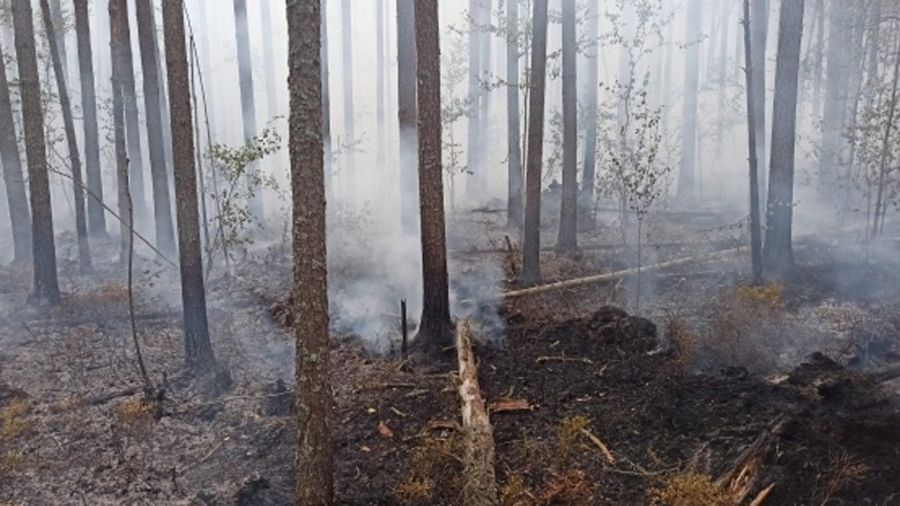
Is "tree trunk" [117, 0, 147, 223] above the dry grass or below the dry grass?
above

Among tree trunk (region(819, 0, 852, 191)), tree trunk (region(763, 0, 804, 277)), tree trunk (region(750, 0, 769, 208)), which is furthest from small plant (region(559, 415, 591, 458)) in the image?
tree trunk (region(819, 0, 852, 191))

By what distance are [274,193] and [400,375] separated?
999 inches

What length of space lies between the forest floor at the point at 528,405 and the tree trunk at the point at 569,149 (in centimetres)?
347

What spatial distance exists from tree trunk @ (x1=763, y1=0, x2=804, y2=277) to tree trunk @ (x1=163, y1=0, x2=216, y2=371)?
10.3m

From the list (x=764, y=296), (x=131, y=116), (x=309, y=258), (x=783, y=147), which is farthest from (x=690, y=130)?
(x=309, y=258)

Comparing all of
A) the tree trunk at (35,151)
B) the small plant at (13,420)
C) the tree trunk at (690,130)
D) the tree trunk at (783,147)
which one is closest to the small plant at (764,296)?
the tree trunk at (783,147)

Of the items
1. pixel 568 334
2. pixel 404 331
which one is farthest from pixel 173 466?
pixel 568 334

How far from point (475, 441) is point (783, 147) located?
9.66 meters

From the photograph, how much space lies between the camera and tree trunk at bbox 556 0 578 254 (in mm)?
16000

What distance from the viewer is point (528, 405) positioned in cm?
760

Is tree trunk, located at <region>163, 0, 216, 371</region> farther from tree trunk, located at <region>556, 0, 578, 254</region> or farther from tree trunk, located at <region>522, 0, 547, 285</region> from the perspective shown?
tree trunk, located at <region>556, 0, 578, 254</region>

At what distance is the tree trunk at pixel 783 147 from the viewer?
12.3 metres

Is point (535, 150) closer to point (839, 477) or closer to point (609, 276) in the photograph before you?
point (609, 276)

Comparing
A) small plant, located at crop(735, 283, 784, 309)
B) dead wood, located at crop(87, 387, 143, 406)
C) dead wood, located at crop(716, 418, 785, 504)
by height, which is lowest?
dead wood, located at crop(87, 387, 143, 406)
